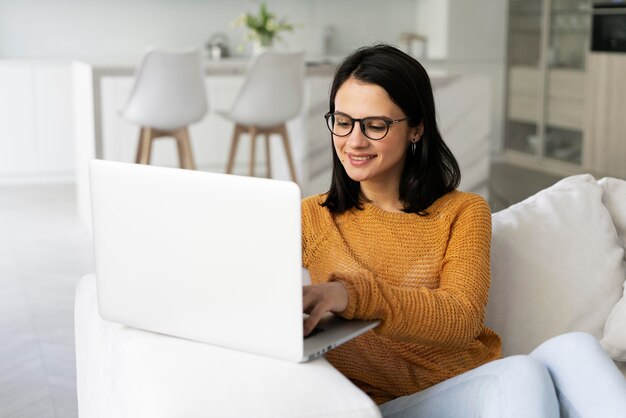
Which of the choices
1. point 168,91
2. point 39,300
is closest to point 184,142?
point 168,91

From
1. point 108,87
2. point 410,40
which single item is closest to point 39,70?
point 108,87

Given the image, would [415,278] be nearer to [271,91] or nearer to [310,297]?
[310,297]

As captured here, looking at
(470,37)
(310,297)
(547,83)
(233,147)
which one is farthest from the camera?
(470,37)

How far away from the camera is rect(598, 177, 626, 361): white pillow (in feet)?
6.18

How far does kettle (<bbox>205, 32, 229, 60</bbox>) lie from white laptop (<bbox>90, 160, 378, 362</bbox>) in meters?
6.04

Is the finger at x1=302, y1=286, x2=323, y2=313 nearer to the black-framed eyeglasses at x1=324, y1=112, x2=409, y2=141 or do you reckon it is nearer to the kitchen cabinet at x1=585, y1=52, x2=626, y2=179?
the black-framed eyeglasses at x1=324, y1=112, x2=409, y2=141

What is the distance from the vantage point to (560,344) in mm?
1492

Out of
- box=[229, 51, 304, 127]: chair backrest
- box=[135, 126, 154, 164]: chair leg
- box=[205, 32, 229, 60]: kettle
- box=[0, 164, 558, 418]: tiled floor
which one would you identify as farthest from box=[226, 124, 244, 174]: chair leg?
box=[205, 32, 229, 60]: kettle

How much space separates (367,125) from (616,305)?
67cm

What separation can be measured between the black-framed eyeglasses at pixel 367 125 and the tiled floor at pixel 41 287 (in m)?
1.36

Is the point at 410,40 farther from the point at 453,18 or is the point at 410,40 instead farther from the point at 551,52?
the point at 551,52

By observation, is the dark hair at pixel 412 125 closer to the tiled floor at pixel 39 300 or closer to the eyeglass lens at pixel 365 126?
the eyeglass lens at pixel 365 126

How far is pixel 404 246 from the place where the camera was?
5.64 feet

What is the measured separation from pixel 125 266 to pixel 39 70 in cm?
555
